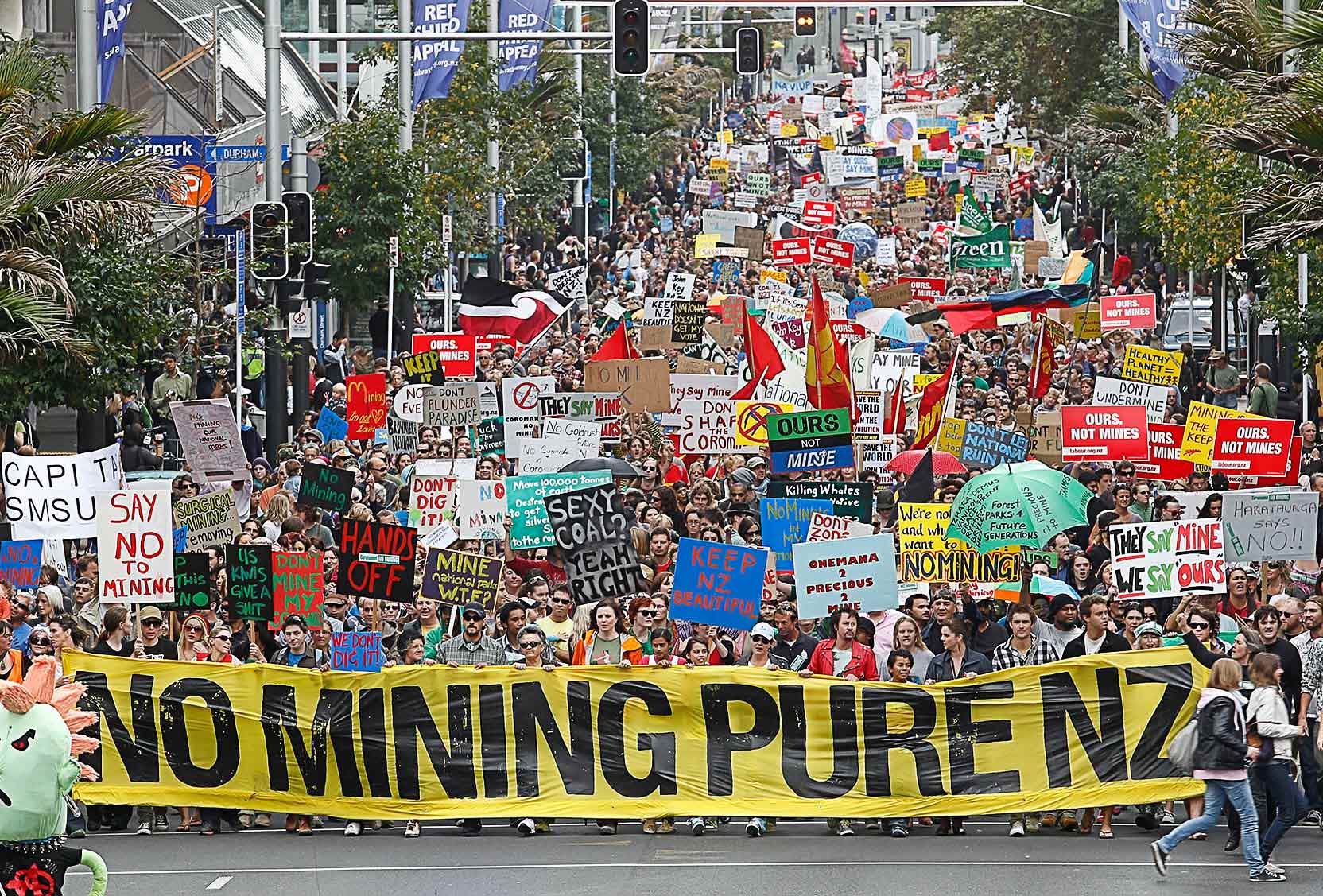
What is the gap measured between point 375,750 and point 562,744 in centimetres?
107

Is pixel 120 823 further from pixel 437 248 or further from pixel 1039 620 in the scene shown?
pixel 437 248

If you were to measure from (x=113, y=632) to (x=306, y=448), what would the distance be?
9.50m

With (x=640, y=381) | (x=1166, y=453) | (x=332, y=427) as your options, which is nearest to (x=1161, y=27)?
(x=640, y=381)

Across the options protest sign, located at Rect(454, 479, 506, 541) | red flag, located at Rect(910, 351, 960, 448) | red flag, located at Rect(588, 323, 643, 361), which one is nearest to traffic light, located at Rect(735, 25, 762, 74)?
red flag, located at Rect(588, 323, 643, 361)

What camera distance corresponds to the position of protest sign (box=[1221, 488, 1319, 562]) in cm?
1650

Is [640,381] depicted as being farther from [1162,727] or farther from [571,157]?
[571,157]

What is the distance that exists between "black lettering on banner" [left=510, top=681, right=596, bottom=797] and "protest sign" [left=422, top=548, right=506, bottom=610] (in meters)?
2.18

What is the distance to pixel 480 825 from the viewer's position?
14398 mm

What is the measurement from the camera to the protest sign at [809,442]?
68.3 feet

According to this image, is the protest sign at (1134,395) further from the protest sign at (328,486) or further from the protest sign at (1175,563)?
the protest sign at (328,486)

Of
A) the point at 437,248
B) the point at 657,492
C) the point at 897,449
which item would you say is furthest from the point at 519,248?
the point at 657,492

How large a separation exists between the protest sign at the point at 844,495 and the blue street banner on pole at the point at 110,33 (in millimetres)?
10673

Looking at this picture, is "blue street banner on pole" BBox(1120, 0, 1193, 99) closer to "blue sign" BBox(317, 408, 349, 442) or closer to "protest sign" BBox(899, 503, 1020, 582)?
"blue sign" BBox(317, 408, 349, 442)

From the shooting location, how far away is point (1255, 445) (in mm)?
20281
